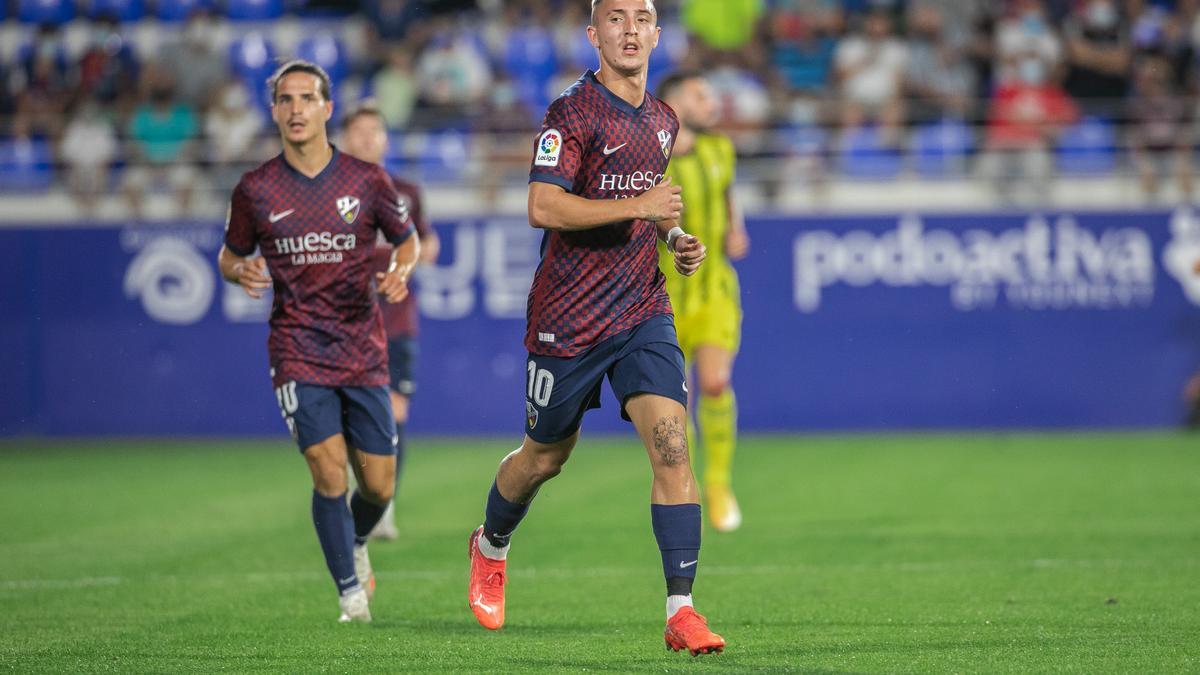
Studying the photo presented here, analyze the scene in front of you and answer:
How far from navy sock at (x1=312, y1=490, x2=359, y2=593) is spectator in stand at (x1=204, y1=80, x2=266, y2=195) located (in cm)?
1257

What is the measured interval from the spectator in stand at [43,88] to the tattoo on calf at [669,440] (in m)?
16.4

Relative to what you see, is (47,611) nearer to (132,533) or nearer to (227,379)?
(132,533)

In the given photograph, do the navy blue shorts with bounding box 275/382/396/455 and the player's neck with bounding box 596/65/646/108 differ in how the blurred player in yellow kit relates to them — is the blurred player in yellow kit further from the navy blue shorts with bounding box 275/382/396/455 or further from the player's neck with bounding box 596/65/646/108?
the player's neck with bounding box 596/65/646/108

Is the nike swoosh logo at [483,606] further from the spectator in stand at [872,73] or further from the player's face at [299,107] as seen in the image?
the spectator in stand at [872,73]

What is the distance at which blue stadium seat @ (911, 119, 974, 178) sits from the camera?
61.5 feet

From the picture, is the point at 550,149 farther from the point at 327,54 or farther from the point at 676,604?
the point at 327,54

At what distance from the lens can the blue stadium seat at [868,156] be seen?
18.9 m

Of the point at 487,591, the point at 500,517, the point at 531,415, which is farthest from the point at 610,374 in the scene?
the point at 487,591

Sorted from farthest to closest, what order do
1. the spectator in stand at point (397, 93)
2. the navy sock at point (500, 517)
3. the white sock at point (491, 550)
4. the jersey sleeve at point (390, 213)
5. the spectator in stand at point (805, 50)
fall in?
the spectator in stand at point (805, 50)
the spectator in stand at point (397, 93)
the jersey sleeve at point (390, 213)
the white sock at point (491, 550)
the navy sock at point (500, 517)

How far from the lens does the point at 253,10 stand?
74.2ft

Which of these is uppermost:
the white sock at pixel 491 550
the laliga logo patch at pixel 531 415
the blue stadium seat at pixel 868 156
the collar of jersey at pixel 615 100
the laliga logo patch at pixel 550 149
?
the collar of jersey at pixel 615 100

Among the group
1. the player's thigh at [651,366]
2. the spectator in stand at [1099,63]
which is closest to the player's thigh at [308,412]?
the player's thigh at [651,366]

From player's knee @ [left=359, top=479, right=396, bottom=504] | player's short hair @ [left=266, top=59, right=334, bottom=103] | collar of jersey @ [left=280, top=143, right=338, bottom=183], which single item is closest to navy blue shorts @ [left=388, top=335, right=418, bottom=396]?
player's knee @ [left=359, top=479, right=396, bottom=504]

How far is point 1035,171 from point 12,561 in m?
12.5
